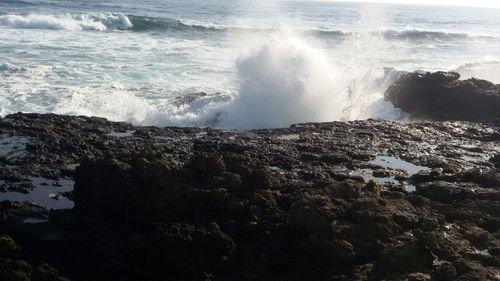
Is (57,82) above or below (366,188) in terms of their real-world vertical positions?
below

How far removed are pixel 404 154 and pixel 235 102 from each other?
21.5 feet

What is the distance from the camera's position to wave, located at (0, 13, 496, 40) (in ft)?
119

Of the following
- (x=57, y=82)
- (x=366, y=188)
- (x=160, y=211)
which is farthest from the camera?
(x=57, y=82)

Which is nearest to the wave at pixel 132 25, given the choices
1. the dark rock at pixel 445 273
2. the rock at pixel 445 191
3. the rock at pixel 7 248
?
the rock at pixel 445 191

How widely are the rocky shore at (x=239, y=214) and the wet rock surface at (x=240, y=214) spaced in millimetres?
18

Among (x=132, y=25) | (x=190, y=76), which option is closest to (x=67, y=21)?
(x=132, y=25)

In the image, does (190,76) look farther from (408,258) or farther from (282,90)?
(408,258)

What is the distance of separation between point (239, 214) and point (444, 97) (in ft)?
35.9

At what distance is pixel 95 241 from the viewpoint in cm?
710

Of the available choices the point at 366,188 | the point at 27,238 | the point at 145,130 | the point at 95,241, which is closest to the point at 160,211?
the point at 95,241

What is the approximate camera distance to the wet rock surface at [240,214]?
658cm

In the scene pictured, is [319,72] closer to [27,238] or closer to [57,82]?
[57,82]

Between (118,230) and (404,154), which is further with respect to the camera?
(404,154)

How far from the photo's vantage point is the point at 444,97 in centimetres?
1639
